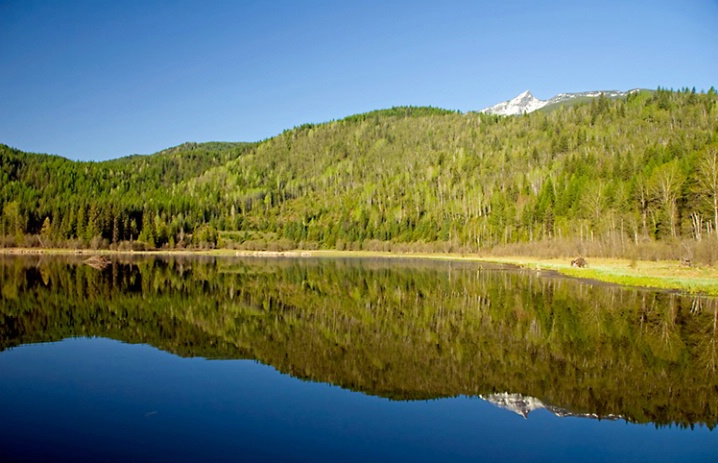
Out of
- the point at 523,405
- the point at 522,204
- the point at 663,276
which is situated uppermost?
the point at 522,204

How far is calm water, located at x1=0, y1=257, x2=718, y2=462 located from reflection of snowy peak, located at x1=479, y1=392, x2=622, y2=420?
0.07m

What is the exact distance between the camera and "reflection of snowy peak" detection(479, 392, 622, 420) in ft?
44.1

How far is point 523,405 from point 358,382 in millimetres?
4911

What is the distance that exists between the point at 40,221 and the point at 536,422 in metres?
157

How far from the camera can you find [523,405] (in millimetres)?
14109

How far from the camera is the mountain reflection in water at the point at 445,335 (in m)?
15.3

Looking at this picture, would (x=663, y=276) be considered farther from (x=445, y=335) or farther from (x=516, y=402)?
(x=516, y=402)

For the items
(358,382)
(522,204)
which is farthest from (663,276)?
(522,204)

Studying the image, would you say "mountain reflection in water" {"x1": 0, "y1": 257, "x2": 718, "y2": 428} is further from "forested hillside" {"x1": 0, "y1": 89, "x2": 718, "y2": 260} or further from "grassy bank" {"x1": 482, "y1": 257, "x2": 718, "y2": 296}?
"forested hillside" {"x1": 0, "y1": 89, "x2": 718, "y2": 260}

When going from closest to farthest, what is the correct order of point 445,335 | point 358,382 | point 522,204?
point 358,382 < point 445,335 < point 522,204

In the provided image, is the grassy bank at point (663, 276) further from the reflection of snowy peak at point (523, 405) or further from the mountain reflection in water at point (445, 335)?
the reflection of snowy peak at point (523, 405)

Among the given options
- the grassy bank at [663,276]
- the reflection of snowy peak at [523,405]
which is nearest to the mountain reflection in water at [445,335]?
the reflection of snowy peak at [523,405]

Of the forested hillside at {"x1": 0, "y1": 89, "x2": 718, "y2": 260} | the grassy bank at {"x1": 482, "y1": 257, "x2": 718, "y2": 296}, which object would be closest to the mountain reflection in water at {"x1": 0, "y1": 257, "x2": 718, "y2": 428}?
the grassy bank at {"x1": 482, "y1": 257, "x2": 718, "y2": 296}

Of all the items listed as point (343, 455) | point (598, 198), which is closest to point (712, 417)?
point (343, 455)
